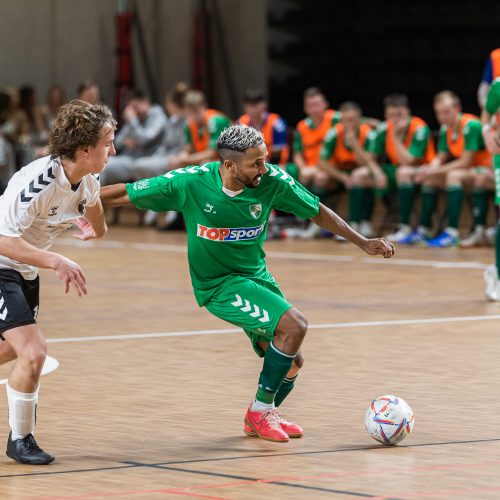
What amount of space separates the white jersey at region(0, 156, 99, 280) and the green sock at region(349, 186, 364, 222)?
11.2 meters

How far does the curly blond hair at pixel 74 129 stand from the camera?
558 centimetres

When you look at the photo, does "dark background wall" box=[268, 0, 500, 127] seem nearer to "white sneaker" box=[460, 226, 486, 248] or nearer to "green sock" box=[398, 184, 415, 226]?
"green sock" box=[398, 184, 415, 226]

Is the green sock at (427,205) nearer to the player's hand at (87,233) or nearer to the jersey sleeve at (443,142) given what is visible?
the jersey sleeve at (443,142)

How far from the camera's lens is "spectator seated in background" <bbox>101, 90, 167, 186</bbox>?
63.8 feet

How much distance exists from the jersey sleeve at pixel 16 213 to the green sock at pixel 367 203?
11.7m

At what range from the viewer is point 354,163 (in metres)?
17.2

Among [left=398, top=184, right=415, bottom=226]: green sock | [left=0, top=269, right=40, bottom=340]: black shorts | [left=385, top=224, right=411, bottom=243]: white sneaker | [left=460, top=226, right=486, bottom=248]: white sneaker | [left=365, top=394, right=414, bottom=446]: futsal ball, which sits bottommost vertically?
[left=385, top=224, right=411, bottom=243]: white sneaker

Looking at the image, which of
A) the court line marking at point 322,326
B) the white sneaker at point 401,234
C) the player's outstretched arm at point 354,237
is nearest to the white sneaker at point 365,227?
the white sneaker at point 401,234

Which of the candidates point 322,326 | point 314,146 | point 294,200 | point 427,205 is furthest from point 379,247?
point 314,146

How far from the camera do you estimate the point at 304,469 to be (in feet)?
17.1

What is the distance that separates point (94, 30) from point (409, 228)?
9192 millimetres

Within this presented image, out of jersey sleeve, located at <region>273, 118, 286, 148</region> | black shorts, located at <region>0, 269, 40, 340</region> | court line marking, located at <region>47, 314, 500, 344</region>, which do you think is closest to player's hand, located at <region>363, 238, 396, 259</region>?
black shorts, located at <region>0, 269, 40, 340</region>

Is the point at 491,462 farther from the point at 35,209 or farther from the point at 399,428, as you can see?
the point at 35,209

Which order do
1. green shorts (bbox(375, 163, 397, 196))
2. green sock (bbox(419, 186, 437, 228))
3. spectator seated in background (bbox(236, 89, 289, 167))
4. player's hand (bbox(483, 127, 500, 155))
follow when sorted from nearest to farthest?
player's hand (bbox(483, 127, 500, 155)) → green sock (bbox(419, 186, 437, 228)) → green shorts (bbox(375, 163, 397, 196)) → spectator seated in background (bbox(236, 89, 289, 167))
